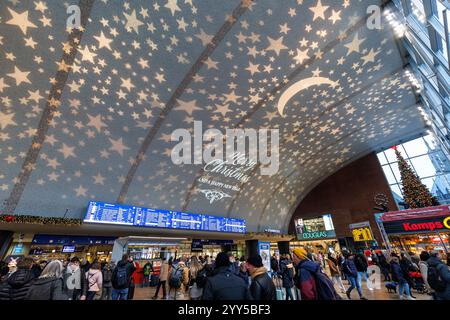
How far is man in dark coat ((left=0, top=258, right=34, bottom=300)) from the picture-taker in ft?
8.79

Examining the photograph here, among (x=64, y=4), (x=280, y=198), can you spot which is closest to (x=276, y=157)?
(x=280, y=198)

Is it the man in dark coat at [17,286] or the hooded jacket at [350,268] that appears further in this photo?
the hooded jacket at [350,268]

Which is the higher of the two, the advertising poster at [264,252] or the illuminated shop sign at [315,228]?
the illuminated shop sign at [315,228]

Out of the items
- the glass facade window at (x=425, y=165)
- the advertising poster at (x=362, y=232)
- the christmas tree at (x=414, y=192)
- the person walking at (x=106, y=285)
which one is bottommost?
the person walking at (x=106, y=285)

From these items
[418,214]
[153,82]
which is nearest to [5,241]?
Result: [153,82]

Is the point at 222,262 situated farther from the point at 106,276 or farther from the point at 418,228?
the point at 418,228

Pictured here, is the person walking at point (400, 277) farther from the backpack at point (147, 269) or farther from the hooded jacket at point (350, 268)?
the backpack at point (147, 269)

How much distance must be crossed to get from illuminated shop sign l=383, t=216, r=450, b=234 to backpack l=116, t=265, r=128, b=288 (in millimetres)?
18277

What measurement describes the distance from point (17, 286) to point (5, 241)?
11.2 meters

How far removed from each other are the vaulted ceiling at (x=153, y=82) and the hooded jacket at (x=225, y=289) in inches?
322

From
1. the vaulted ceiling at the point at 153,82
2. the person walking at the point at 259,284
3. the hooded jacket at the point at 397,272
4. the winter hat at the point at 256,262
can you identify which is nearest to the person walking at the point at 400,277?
the hooded jacket at the point at 397,272

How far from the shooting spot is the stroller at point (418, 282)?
8.61m
